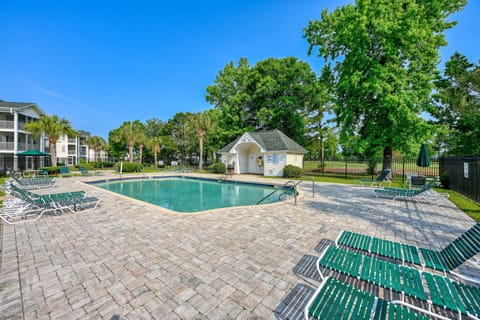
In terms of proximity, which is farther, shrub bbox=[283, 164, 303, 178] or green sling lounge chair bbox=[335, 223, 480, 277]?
shrub bbox=[283, 164, 303, 178]

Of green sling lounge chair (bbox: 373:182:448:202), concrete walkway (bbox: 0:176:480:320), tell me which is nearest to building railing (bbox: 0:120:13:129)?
concrete walkway (bbox: 0:176:480:320)

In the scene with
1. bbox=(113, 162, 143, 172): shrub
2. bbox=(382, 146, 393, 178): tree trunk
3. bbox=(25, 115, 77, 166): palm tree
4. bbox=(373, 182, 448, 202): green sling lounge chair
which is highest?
bbox=(25, 115, 77, 166): palm tree

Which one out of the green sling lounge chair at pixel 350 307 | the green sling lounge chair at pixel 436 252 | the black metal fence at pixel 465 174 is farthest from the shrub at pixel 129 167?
the black metal fence at pixel 465 174

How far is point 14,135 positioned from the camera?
25828mm

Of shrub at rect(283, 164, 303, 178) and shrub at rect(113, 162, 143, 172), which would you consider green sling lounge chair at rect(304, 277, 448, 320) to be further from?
shrub at rect(113, 162, 143, 172)

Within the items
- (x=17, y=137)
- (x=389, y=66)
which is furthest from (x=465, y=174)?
(x=17, y=137)

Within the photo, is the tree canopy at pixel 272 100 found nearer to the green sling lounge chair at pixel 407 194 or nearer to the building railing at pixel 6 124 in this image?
the green sling lounge chair at pixel 407 194

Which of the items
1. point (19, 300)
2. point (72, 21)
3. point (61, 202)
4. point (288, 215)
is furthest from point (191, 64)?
point (19, 300)

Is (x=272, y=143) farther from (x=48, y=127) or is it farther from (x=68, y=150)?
(x=68, y=150)

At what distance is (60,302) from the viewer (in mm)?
2738

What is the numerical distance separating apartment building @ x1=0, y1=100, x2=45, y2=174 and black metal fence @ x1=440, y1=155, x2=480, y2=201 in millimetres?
41473

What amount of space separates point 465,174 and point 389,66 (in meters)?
11.2

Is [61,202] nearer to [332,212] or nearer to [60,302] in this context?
[60,302]

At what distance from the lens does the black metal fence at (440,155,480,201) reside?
915 centimetres
